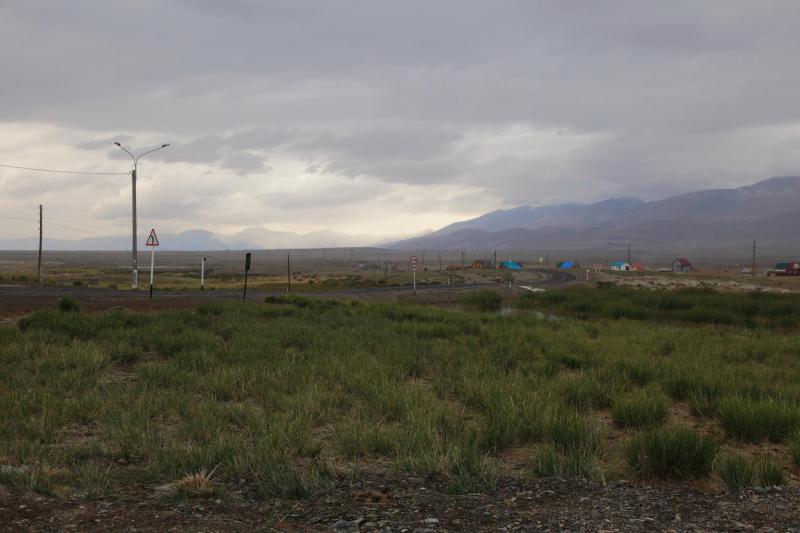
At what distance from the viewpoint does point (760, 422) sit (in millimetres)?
8102

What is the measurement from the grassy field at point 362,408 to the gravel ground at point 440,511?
11.8 inches

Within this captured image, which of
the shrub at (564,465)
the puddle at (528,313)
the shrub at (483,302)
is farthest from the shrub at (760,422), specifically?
the shrub at (483,302)

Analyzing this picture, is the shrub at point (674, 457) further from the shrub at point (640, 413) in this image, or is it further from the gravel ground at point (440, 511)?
the shrub at point (640, 413)

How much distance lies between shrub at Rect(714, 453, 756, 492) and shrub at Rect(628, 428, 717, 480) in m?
0.19

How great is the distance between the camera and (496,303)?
35875mm

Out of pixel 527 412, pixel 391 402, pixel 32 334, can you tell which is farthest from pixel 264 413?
pixel 32 334

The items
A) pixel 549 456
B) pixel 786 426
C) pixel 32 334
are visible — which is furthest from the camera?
pixel 32 334

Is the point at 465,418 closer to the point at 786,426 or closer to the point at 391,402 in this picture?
the point at 391,402

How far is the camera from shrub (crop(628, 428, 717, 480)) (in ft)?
20.9

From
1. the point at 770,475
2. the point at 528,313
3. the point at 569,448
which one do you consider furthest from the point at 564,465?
the point at 528,313

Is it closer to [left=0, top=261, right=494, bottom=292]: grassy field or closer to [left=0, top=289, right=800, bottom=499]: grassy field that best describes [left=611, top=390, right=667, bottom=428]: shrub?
[left=0, top=289, right=800, bottom=499]: grassy field

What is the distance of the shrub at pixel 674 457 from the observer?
20.9 ft

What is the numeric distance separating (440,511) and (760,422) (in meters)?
5.26

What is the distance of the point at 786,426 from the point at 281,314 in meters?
16.6
